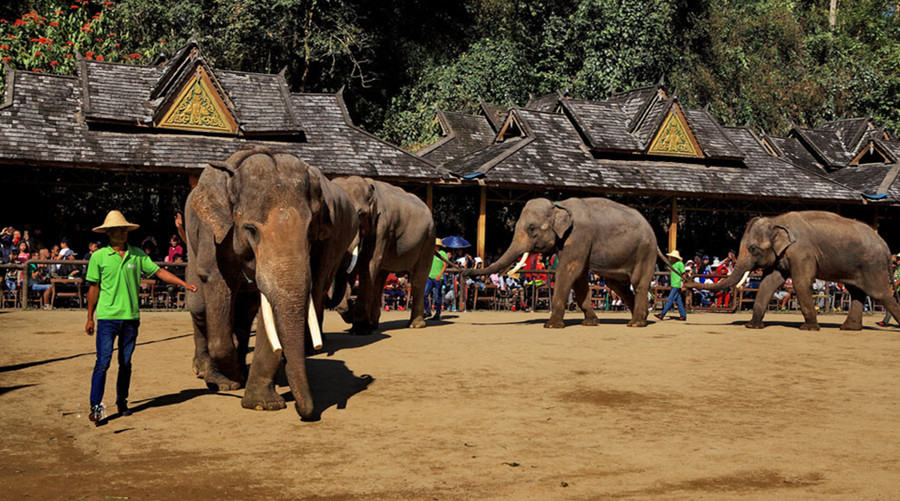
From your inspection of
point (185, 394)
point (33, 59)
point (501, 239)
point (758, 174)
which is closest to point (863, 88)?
point (758, 174)

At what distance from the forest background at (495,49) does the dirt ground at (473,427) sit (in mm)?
22682

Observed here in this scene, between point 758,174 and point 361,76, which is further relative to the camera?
point 361,76

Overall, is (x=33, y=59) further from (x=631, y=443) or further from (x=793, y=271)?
(x=631, y=443)

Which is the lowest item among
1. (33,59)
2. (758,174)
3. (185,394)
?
(185,394)

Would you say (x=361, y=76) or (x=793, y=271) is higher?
(x=361, y=76)

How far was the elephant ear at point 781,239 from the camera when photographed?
17984mm

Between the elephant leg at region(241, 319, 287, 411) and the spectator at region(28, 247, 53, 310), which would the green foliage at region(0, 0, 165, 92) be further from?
the elephant leg at region(241, 319, 287, 411)

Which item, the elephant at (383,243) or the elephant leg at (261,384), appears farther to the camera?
the elephant at (383,243)

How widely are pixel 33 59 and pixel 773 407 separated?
87.3ft

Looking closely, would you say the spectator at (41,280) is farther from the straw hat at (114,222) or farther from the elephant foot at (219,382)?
the straw hat at (114,222)

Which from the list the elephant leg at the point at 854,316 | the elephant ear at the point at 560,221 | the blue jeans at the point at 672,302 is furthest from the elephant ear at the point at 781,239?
the elephant ear at the point at 560,221

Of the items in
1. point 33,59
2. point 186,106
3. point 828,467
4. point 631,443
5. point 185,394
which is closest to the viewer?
point 828,467

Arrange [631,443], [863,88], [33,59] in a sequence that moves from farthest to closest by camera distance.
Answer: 1. [863,88]
2. [33,59]
3. [631,443]

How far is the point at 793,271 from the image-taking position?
18047 millimetres
